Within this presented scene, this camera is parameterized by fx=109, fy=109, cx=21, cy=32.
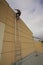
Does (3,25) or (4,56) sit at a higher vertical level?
(3,25)

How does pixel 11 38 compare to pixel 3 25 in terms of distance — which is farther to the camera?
pixel 11 38

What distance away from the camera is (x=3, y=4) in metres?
3.78

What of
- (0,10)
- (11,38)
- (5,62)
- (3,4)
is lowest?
(5,62)

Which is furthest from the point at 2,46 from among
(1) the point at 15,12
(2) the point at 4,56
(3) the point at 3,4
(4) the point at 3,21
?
(1) the point at 15,12

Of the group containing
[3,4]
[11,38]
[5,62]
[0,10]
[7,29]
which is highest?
[3,4]

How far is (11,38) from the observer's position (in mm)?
4387

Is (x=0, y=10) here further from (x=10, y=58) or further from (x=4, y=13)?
(x=10, y=58)

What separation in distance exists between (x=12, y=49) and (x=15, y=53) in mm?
344

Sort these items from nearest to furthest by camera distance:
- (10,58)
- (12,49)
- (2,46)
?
(2,46)
(10,58)
(12,49)

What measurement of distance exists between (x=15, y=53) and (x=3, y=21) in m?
1.64

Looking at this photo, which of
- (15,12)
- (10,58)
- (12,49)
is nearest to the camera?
(10,58)

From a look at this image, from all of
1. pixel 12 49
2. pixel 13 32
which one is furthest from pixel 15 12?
pixel 12 49

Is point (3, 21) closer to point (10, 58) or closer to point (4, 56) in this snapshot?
point (4, 56)

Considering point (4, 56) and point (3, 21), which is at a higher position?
point (3, 21)
